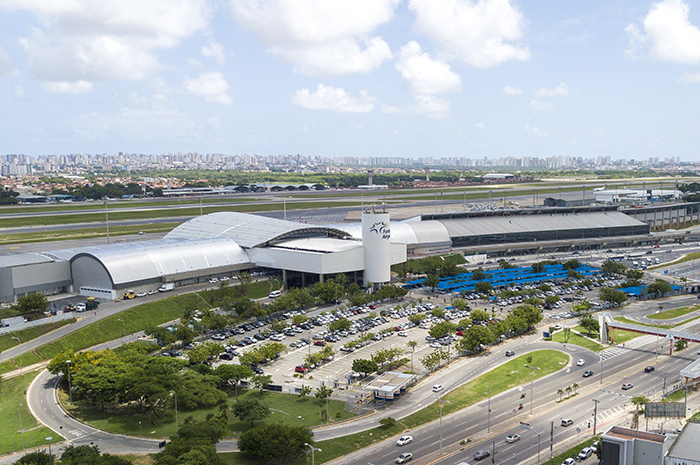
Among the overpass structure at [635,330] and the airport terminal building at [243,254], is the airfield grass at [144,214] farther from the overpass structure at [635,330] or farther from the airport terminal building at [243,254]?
the overpass structure at [635,330]

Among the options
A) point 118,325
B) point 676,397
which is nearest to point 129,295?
point 118,325

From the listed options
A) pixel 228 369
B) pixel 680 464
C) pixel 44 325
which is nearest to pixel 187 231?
pixel 44 325

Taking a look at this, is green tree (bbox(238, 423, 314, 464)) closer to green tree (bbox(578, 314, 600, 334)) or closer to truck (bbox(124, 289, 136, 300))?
truck (bbox(124, 289, 136, 300))

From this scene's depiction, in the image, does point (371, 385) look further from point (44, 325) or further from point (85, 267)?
point (85, 267)

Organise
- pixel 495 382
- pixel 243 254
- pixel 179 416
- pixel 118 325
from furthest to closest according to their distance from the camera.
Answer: pixel 243 254
pixel 118 325
pixel 495 382
pixel 179 416

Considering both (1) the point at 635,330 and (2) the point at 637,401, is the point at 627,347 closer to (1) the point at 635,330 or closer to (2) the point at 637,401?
(1) the point at 635,330

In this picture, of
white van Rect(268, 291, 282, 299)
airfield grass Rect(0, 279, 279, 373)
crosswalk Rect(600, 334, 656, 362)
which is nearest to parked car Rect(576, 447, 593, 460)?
crosswalk Rect(600, 334, 656, 362)

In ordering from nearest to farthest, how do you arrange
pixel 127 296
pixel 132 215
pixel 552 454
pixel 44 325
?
pixel 552 454
pixel 44 325
pixel 127 296
pixel 132 215
